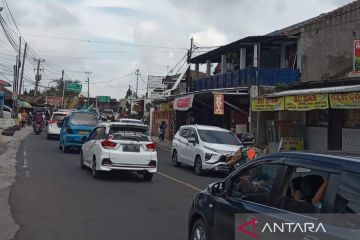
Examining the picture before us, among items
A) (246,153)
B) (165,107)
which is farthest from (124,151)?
(165,107)

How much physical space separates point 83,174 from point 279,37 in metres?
18.1

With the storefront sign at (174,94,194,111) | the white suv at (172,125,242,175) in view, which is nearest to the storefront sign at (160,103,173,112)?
the storefront sign at (174,94,194,111)

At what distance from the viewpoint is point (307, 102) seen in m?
20.0

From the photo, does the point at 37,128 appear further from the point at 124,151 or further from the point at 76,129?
the point at 124,151

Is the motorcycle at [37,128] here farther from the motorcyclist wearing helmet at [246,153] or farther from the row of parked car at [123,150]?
the motorcyclist wearing helmet at [246,153]

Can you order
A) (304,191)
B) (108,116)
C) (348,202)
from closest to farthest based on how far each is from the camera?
(348,202) → (304,191) → (108,116)

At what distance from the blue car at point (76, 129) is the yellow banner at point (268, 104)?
7551mm

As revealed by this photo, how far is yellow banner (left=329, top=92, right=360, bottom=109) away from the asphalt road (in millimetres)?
5196

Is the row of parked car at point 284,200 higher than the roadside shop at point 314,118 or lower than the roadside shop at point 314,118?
lower

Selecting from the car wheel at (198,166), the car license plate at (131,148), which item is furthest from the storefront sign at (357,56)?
the car license plate at (131,148)

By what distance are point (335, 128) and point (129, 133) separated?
452 inches

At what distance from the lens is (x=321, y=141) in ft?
77.4

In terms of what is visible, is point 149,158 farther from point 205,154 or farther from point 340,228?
point 340,228

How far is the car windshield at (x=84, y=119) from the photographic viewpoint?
77.3ft
